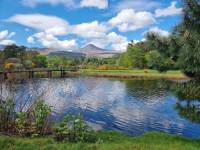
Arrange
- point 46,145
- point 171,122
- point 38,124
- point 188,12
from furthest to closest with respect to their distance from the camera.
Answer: point 171,122 < point 38,124 < point 188,12 < point 46,145

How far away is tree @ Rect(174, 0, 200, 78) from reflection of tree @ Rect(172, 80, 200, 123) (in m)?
0.41

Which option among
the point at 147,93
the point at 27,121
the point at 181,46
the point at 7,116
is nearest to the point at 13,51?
the point at 147,93

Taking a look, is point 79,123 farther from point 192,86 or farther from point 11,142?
point 192,86

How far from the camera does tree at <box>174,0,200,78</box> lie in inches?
322

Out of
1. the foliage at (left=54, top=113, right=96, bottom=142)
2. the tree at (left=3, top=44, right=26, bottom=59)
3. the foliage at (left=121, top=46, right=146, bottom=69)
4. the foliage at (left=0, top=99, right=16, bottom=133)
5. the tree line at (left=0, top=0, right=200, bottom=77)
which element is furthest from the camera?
the tree at (left=3, top=44, right=26, bottom=59)

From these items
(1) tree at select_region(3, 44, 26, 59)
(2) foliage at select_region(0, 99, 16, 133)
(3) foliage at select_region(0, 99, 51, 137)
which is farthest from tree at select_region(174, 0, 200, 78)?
(1) tree at select_region(3, 44, 26, 59)

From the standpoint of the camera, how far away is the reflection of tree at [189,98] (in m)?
9.24

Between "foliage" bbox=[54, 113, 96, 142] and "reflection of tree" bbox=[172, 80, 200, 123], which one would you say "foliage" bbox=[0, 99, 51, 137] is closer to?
"foliage" bbox=[54, 113, 96, 142]

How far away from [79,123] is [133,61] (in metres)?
89.0

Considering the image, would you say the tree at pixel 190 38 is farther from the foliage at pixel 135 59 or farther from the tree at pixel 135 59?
the tree at pixel 135 59

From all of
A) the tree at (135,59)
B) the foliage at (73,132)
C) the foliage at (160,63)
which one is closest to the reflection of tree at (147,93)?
the foliage at (160,63)

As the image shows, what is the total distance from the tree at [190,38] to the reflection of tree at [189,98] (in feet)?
1.34

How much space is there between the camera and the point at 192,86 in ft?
30.4

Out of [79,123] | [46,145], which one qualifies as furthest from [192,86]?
[46,145]
